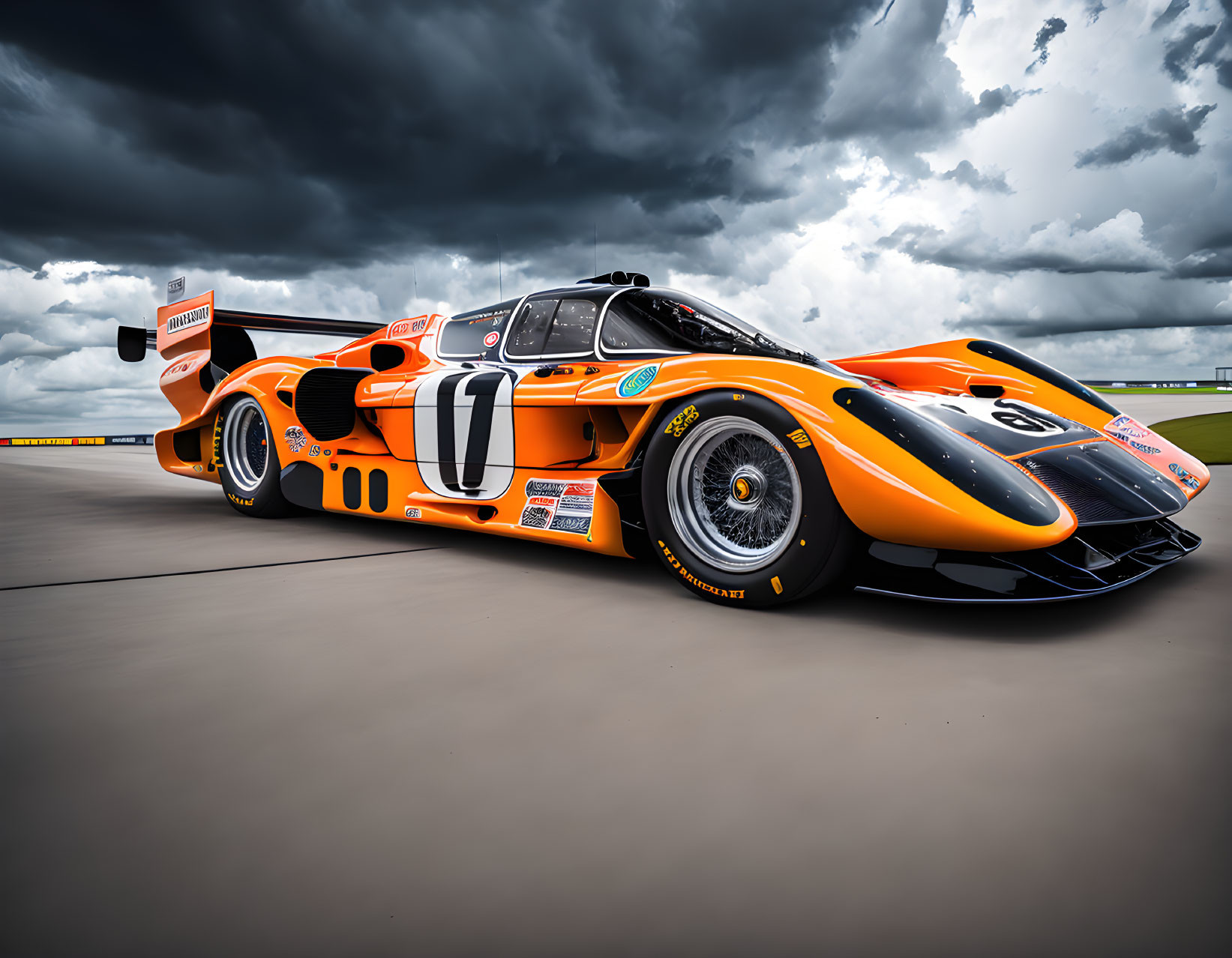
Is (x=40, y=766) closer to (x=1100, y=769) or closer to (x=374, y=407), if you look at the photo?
(x=1100, y=769)

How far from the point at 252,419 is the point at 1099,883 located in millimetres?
5061

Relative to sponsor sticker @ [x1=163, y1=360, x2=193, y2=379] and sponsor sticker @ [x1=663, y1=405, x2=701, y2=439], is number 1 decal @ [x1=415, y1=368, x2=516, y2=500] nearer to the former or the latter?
sponsor sticker @ [x1=663, y1=405, x2=701, y2=439]

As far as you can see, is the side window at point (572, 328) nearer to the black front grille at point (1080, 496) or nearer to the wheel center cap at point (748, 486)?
the wheel center cap at point (748, 486)

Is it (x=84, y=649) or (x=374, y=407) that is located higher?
(x=374, y=407)

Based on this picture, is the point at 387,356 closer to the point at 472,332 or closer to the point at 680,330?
the point at 472,332

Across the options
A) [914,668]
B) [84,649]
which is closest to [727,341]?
[914,668]

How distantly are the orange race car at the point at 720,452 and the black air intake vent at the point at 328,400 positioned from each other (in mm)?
12

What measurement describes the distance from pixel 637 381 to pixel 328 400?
2.07 metres

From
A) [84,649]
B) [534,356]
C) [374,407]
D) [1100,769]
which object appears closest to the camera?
[1100,769]

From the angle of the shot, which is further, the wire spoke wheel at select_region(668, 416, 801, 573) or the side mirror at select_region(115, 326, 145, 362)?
the side mirror at select_region(115, 326, 145, 362)

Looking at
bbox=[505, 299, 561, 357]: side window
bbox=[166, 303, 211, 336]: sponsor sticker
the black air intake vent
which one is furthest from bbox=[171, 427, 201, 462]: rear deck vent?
bbox=[505, 299, 561, 357]: side window

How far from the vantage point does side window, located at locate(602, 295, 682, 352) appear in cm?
301

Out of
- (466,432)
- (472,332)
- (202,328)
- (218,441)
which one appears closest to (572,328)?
(466,432)

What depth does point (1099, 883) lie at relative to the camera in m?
0.95
